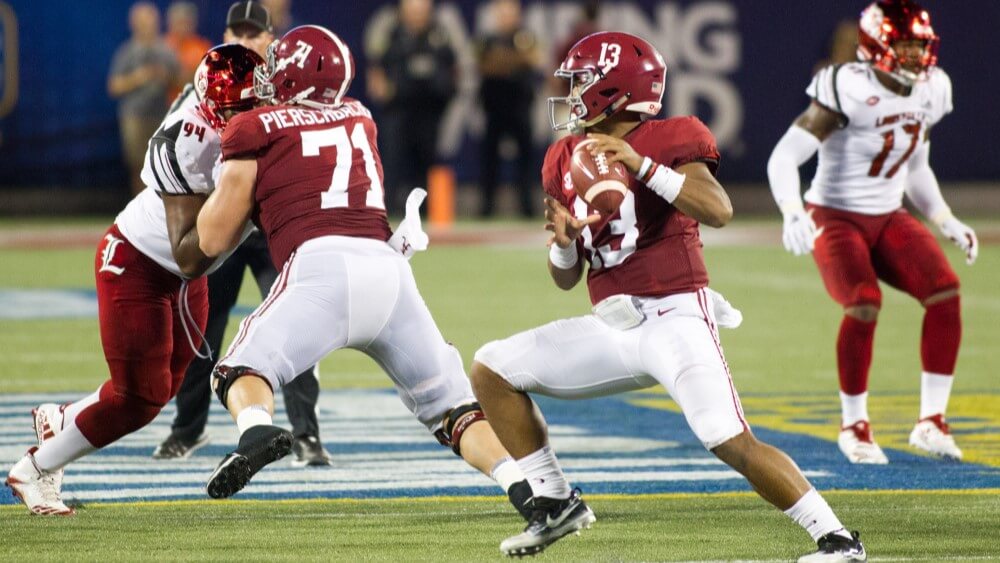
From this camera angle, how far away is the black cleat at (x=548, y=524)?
494 cm

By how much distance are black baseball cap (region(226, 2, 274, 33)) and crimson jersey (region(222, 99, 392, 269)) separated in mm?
1599

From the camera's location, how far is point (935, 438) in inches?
272

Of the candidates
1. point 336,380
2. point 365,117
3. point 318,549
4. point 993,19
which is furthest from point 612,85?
point 993,19

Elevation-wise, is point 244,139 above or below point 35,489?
above

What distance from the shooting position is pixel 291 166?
5207mm

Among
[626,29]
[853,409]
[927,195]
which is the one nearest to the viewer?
[853,409]

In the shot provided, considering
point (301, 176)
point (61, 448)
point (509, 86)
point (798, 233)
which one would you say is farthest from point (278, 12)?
point (301, 176)

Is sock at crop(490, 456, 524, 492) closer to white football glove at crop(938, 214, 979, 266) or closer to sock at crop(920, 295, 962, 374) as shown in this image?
sock at crop(920, 295, 962, 374)

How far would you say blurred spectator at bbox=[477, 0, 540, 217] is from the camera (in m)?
17.6

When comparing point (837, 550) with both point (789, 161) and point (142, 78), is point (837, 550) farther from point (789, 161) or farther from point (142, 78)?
point (142, 78)

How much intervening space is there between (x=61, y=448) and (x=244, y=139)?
4.11 feet

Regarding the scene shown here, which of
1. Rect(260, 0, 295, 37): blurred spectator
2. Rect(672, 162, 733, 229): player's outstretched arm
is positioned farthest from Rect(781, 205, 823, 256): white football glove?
Rect(260, 0, 295, 37): blurred spectator

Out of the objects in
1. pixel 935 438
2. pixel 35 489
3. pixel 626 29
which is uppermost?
pixel 35 489

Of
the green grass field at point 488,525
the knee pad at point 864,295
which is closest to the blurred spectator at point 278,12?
the green grass field at point 488,525
